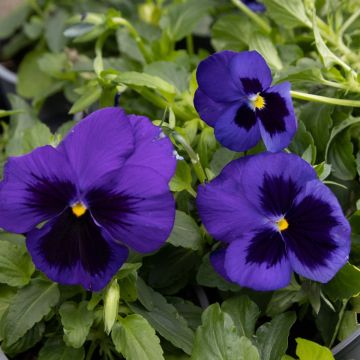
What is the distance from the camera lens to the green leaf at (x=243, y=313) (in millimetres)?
733

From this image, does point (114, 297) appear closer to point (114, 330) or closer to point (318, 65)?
point (114, 330)

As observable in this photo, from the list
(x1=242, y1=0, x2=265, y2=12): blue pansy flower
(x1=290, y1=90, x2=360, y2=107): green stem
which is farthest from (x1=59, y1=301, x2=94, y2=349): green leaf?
(x1=242, y1=0, x2=265, y2=12): blue pansy flower

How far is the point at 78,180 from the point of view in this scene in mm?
635

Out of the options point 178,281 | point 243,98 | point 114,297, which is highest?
point 243,98

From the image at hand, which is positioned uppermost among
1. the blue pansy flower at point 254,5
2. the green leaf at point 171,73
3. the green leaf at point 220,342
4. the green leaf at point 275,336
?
the green leaf at point 171,73

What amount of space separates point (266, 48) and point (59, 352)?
52 centimetres

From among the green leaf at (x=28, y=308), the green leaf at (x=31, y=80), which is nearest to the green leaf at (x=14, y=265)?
the green leaf at (x=28, y=308)

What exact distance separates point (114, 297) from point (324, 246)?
0.22m

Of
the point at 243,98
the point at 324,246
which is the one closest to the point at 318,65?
the point at 243,98

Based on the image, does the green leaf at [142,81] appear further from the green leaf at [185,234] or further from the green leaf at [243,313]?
the green leaf at [243,313]

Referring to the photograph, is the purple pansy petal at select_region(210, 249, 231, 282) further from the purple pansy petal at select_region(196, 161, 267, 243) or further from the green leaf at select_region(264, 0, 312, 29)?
the green leaf at select_region(264, 0, 312, 29)

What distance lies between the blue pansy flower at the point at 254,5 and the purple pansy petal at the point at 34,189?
633 mm

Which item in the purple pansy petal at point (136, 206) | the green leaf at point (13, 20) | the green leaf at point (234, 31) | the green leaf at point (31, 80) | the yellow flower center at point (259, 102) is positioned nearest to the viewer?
the purple pansy petal at point (136, 206)

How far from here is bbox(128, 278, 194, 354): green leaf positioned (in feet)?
2.35
